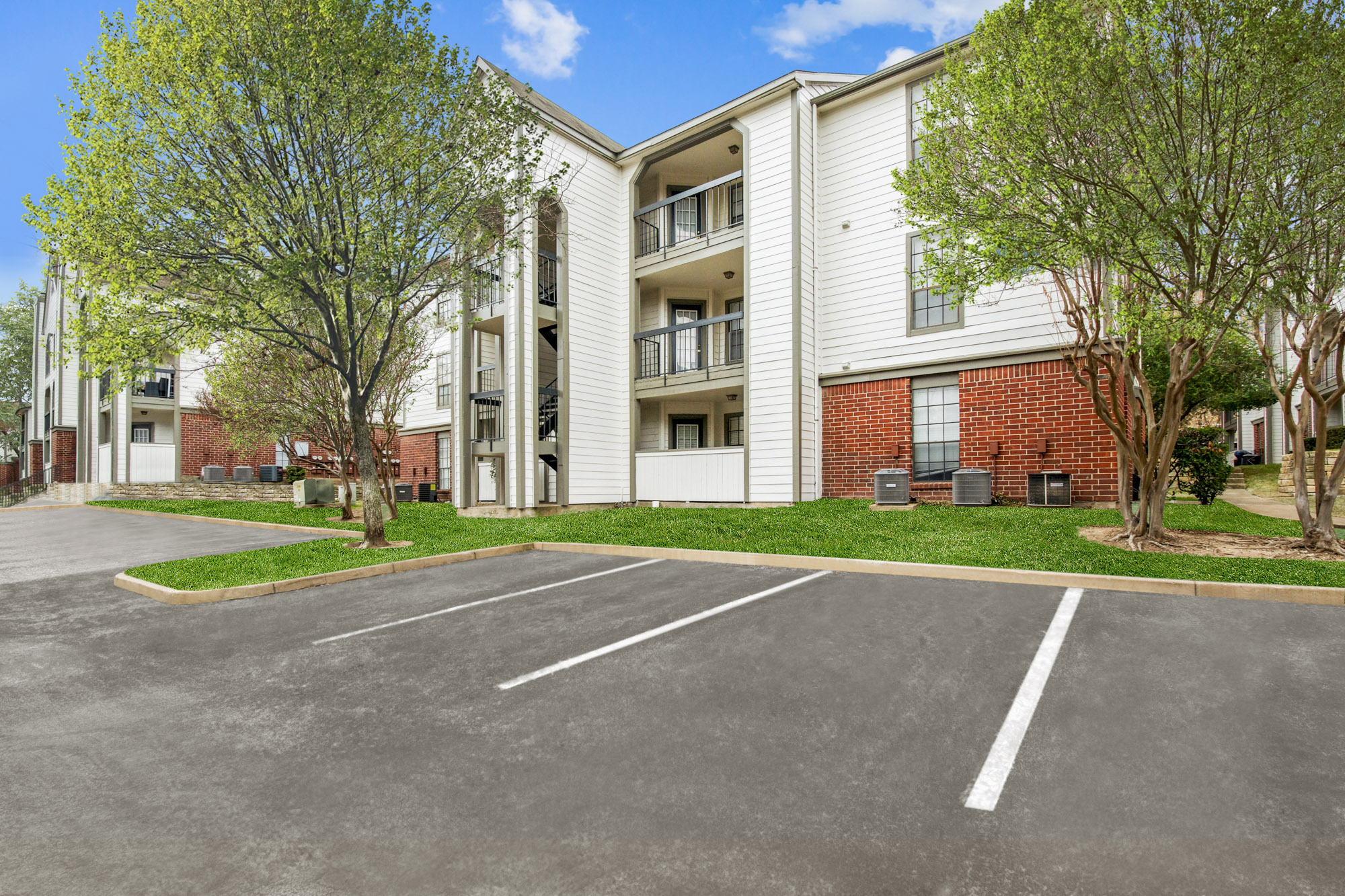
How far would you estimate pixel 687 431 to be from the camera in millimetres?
20016

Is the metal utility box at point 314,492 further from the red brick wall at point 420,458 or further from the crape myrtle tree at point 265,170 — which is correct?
the crape myrtle tree at point 265,170

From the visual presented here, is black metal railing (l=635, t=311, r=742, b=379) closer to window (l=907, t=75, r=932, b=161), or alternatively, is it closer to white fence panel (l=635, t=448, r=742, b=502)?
white fence panel (l=635, t=448, r=742, b=502)

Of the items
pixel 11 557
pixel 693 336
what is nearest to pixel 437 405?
pixel 693 336

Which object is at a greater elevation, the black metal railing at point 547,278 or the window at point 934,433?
the black metal railing at point 547,278

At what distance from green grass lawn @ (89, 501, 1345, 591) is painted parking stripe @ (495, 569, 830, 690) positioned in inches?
78.0

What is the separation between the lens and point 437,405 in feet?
90.7

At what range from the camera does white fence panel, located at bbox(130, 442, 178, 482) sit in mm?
26578

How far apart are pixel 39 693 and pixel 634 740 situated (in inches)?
169

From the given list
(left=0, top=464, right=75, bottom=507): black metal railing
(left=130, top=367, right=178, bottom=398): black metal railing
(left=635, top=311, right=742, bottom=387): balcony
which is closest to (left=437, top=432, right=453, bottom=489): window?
(left=130, top=367, right=178, bottom=398): black metal railing

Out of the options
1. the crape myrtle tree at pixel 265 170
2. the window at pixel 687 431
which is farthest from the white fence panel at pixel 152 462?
the window at pixel 687 431

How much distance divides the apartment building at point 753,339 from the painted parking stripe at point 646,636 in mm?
8669

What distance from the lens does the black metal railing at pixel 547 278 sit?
17.4 m

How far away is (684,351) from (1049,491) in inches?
395

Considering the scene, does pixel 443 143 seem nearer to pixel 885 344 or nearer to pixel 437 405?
pixel 885 344
